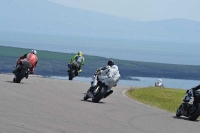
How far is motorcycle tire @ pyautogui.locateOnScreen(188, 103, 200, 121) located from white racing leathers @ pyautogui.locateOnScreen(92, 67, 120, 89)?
362cm

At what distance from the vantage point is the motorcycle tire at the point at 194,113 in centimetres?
1817

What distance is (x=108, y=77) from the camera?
21.5 m

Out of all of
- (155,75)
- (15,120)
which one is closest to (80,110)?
(15,120)

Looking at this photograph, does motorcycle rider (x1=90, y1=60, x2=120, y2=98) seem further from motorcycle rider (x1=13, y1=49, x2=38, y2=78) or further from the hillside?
the hillside

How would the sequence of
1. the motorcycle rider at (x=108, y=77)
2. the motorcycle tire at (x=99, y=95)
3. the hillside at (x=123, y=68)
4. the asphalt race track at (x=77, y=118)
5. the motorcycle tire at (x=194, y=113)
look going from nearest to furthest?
the asphalt race track at (x=77, y=118) → the motorcycle tire at (x=194, y=113) → the motorcycle tire at (x=99, y=95) → the motorcycle rider at (x=108, y=77) → the hillside at (x=123, y=68)

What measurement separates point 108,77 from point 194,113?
409cm

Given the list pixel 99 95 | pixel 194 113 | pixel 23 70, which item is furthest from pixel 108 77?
pixel 23 70

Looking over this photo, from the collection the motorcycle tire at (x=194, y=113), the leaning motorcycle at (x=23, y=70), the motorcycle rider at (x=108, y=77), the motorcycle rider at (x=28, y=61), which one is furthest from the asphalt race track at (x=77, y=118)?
the motorcycle rider at (x=28, y=61)

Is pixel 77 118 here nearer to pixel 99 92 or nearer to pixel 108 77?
pixel 99 92

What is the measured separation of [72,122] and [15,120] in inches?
57.1

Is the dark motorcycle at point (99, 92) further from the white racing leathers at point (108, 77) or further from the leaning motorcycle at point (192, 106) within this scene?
the leaning motorcycle at point (192, 106)

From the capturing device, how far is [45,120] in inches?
544

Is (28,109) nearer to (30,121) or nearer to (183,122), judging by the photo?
(30,121)

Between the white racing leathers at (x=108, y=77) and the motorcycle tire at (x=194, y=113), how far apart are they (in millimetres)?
3616
